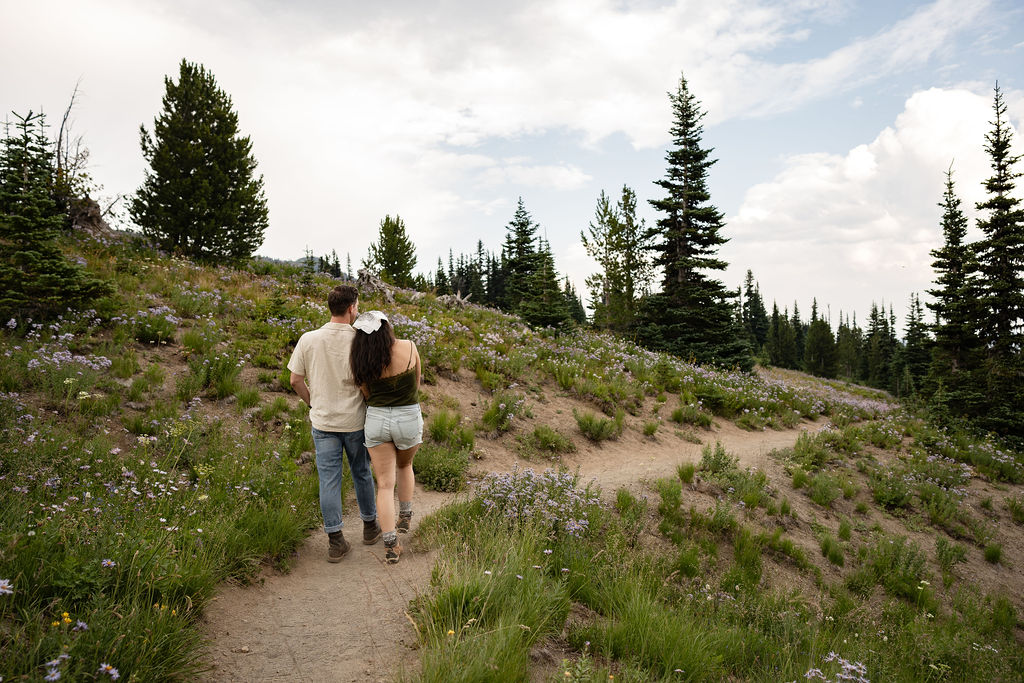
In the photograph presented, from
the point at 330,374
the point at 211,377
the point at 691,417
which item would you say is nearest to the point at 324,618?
the point at 330,374

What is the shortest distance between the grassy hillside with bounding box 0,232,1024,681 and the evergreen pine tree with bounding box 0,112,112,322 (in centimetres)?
45

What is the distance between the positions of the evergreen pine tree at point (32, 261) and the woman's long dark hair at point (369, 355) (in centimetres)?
719

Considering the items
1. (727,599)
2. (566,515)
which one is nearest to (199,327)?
(566,515)

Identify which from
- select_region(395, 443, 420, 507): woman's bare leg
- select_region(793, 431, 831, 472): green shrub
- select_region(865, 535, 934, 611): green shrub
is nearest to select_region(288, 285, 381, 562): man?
select_region(395, 443, 420, 507): woman's bare leg

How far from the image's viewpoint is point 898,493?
30.3ft

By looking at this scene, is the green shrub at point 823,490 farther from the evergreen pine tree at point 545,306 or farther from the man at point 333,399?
the evergreen pine tree at point 545,306

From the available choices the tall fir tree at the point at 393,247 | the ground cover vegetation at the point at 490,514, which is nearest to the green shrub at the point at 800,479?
the ground cover vegetation at the point at 490,514

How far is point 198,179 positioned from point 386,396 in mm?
19434

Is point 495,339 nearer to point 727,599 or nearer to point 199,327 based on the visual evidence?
point 199,327

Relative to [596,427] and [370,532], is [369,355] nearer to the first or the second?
[370,532]

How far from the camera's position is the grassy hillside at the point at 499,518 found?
9.58 feet

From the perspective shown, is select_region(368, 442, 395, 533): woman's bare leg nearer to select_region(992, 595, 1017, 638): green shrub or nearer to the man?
the man

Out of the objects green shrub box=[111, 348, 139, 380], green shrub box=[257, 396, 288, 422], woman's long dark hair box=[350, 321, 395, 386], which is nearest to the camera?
woman's long dark hair box=[350, 321, 395, 386]

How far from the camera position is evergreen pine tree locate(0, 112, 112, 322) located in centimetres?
736
